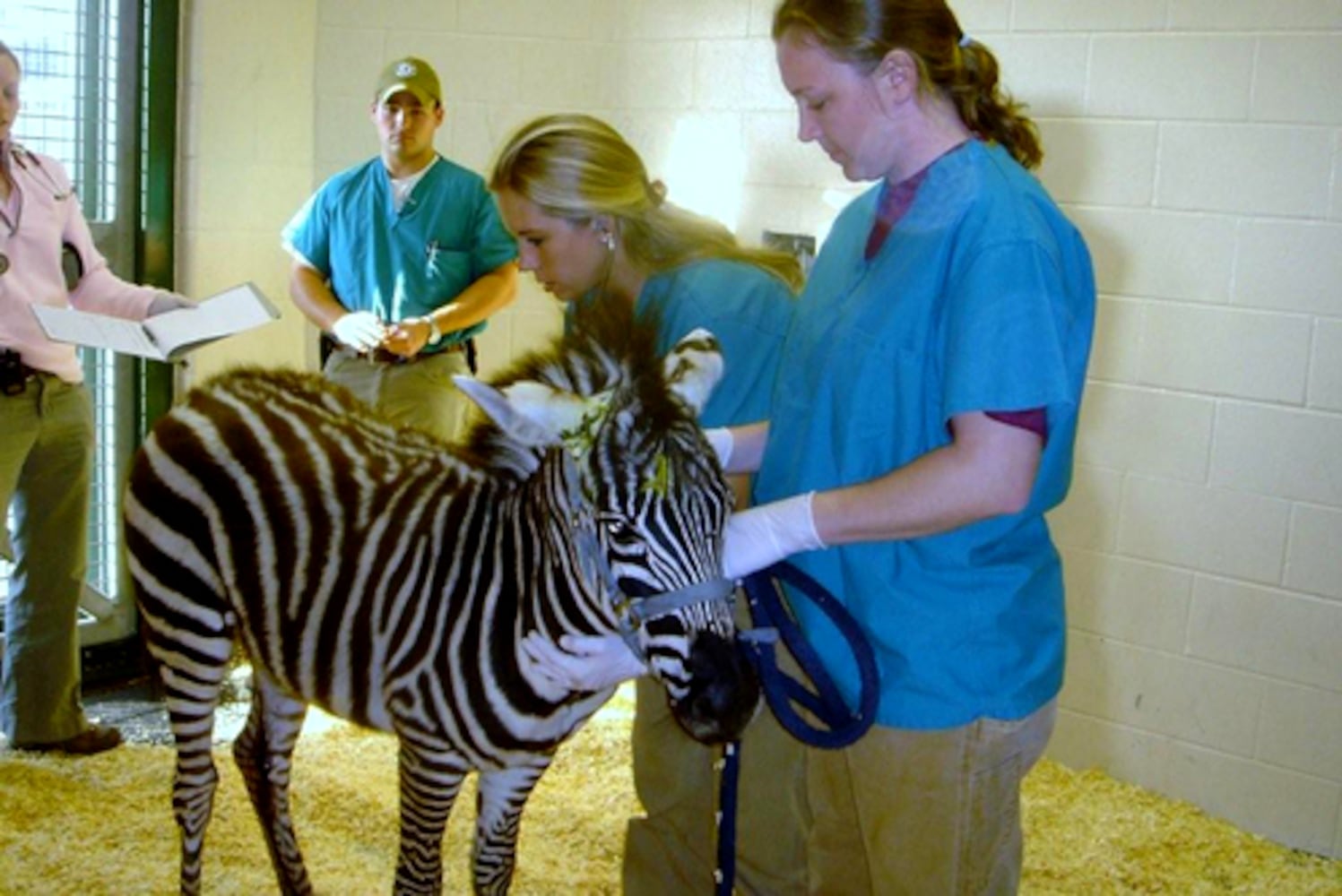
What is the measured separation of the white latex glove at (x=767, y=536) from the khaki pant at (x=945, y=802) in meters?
0.27

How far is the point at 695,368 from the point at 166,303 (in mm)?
1667

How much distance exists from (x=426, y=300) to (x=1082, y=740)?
93.4 inches

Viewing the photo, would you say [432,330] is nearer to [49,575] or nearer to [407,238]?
[407,238]

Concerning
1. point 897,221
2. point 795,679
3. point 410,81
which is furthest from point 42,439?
point 897,221

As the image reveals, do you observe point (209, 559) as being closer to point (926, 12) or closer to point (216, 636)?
point (216, 636)

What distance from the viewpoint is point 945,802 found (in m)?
1.82

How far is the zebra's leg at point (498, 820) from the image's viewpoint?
8.36 feet

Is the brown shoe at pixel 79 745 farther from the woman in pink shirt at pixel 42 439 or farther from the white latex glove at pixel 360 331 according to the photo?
the white latex glove at pixel 360 331

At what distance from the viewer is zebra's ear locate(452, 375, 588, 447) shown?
2123 millimetres

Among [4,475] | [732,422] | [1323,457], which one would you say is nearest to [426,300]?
[4,475]

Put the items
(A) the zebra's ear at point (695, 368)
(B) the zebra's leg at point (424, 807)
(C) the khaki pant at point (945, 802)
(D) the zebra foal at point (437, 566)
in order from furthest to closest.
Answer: (B) the zebra's leg at point (424, 807) < (A) the zebra's ear at point (695, 368) < (D) the zebra foal at point (437, 566) < (C) the khaki pant at point (945, 802)

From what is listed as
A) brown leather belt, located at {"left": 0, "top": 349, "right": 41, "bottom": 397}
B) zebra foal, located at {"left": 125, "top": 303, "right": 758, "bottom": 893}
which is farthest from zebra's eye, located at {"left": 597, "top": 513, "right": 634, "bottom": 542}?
brown leather belt, located at {"left": 0, "top": 349, "right": 41, "bottom": 397}

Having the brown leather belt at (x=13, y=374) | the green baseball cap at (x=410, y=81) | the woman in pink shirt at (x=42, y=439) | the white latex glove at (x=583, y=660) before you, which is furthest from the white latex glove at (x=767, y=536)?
the green baseball cap at (x=410, y=81)

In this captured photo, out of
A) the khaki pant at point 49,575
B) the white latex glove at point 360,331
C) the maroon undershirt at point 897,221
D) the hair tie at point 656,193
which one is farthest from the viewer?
the white latex glove at point 360,331
